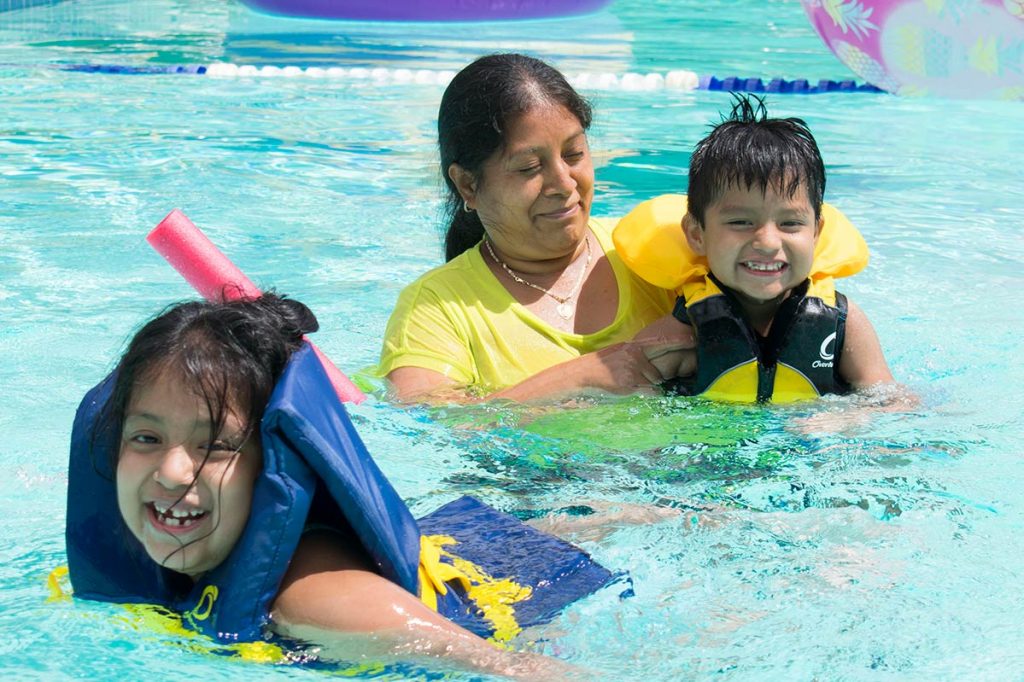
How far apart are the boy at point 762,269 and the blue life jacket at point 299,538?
1022mm

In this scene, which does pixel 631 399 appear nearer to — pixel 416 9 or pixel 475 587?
pixel 475 587

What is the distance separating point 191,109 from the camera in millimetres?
10352

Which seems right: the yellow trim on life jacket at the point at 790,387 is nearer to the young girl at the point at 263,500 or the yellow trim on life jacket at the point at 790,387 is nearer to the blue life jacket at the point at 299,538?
the blue life jacket at the point at 299,538

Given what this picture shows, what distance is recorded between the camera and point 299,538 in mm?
2738

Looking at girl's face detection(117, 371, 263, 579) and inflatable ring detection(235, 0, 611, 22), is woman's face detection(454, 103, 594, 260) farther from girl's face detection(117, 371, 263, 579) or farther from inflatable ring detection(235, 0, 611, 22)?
inflatable ring detection(235, 0, 611, 22)

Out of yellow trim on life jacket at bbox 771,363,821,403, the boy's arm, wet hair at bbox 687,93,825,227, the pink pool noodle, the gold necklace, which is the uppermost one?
wet hair at bbox 687,93,825,227

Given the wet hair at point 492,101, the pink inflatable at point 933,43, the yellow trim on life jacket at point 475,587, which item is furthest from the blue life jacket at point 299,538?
the pink inflatable at point 933,43

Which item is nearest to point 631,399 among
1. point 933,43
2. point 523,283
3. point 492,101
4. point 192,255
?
point 523,283

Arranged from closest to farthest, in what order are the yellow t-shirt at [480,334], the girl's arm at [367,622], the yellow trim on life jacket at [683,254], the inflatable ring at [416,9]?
the girl's arm at [367,622]
the yellow trim on life jacket at [683,254]
the yellow t-shirt at [480,334]
the inflatable ring at [416,9]

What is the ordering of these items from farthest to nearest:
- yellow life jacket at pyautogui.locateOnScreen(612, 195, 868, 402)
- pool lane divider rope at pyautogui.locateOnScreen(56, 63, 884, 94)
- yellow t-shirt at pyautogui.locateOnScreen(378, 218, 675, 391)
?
pool lane divider rope at pyautogui.locateOnScreen(56, 63, 884, 94) → yellow t-shirt at pyautogui.locateOnScreen(378, 218, 675, 391) → yellow life jacket at pyautogui.locateOnScreen(612, 195, 868, 402)

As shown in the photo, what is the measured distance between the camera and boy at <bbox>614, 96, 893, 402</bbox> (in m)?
3.89

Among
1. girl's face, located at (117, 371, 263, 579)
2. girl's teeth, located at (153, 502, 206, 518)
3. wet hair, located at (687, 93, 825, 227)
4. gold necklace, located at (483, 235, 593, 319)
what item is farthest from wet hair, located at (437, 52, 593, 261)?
girl's teeth, located at (153, 502, 206, 518)

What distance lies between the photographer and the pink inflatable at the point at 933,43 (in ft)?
26.9

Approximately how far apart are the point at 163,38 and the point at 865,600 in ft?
41.1
